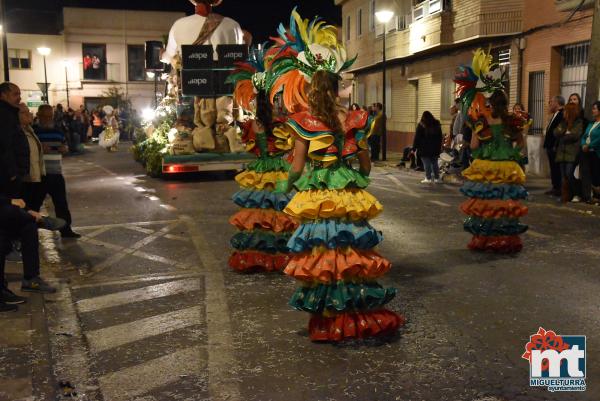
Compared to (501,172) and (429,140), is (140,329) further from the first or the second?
(429,140)

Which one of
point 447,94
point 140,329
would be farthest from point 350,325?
point 447,94

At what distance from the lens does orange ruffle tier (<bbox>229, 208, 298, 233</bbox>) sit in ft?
24.7

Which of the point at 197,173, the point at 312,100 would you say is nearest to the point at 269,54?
the point at 312,100

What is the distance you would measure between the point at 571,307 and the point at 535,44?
14.3 m

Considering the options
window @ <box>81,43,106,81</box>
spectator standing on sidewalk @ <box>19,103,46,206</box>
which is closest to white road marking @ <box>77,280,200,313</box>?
spectator standing on sidewalk @ <box>19,103,46,206</box>

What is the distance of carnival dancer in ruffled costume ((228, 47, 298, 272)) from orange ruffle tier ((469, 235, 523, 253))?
8.36ft

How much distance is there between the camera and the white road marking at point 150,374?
14.8 ft

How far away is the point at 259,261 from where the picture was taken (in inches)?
301

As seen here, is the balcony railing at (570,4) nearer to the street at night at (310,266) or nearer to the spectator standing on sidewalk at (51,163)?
the street at night at (310,266)

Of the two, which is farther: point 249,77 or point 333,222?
point 249,77

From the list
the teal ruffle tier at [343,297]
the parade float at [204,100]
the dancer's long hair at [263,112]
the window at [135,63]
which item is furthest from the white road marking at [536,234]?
the window at [135,63]

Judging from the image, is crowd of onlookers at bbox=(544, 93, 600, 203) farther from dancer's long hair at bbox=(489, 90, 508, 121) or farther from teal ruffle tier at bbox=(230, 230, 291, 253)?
teal ruffle tier at bbox=(230, 230, 291, 253)

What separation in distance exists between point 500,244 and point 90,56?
4722 centimetres

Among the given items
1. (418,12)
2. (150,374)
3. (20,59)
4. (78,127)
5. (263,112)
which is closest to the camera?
(150,374)
